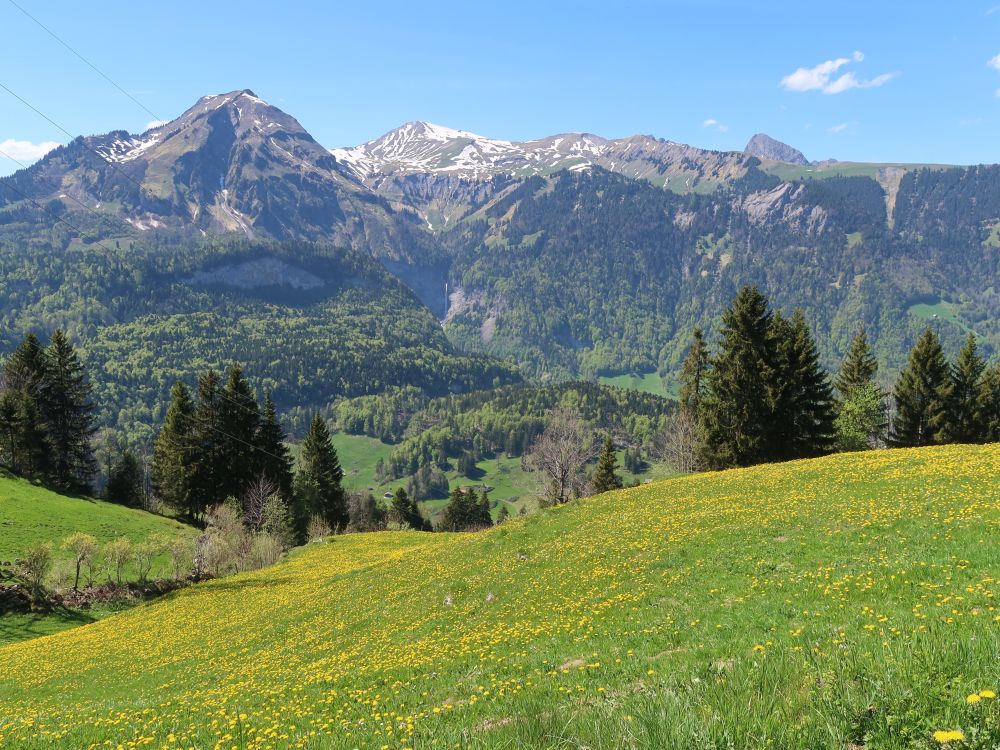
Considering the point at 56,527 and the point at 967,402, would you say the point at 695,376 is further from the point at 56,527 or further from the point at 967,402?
the point at 56,527

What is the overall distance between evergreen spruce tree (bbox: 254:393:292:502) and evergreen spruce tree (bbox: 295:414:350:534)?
3607 millimetres

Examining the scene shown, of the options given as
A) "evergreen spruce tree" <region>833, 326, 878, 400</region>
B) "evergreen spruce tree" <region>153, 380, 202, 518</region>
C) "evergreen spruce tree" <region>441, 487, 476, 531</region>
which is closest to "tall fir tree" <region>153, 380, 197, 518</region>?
"evergreen spruce tree" <region>153, 380, 202, 518</region>

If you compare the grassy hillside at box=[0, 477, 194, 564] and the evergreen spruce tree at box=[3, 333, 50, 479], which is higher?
the evergreen spruce tree at box=[3, 333, 50, 479]

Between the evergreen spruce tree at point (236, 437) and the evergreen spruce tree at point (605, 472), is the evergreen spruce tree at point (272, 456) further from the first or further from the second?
the evergreen spruce tree at point (605, 472)

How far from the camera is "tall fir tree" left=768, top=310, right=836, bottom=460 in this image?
2176 inches

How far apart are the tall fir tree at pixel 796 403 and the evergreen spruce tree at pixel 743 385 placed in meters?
0.74

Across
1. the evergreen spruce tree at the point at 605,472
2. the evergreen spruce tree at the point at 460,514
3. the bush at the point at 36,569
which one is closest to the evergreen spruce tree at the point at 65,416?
the bush at the point at 36,569

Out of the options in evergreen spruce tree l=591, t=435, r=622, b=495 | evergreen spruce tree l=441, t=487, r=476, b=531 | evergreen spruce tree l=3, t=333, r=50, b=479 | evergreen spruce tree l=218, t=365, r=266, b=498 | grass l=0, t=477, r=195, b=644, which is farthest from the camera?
evergreen spruce tree l=441, t=487, r=476, b=531

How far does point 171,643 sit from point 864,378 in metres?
82.6

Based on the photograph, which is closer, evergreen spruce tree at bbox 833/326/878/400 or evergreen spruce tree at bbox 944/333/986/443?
evergreen spruce tree at bbox 944/333/986/443

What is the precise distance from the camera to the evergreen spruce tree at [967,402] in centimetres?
6712

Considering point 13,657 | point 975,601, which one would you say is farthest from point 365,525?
point 975,601

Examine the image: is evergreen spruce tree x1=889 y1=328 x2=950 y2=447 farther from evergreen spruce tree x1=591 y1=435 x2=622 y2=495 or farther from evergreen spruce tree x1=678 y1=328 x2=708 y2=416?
evergreen spruce tree x1=591 y1=435 x2=622 y2=495

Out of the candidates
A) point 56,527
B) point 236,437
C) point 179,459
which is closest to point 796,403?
point 236,437
